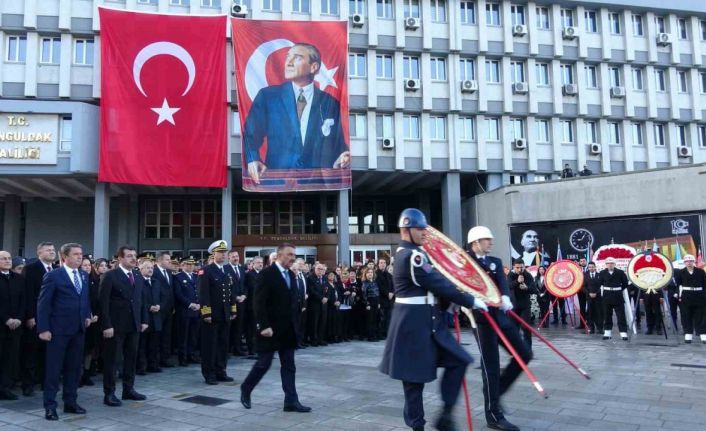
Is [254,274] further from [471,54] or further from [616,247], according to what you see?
[471,54]

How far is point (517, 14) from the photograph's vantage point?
30.7m

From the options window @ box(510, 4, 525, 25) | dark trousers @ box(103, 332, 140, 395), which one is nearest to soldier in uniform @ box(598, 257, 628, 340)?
dark trousers @ box(103, 332, 140, 395)

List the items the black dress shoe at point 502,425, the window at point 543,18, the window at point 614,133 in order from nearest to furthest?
1. the black dress shoe at point 502,425
2. the window at point 543,18
3. the window at point 614,133

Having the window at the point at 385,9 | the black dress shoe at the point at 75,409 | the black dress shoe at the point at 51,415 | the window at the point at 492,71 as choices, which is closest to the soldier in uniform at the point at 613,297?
the black dress shoe at the point at 75,409

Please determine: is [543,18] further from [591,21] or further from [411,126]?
[411,126]

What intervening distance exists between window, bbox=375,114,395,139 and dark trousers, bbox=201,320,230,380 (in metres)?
21.0

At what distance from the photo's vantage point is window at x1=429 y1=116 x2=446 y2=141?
95.6 ft

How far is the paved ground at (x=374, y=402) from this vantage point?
5.88 meters

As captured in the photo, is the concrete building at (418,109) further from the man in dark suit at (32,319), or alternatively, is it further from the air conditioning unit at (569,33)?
the man in dark suit at (32,319)

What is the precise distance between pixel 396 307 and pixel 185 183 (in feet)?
67.3

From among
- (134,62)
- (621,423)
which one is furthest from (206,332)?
(134,62)

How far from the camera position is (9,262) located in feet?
25.9

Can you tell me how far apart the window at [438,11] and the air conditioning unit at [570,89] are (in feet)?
25.7

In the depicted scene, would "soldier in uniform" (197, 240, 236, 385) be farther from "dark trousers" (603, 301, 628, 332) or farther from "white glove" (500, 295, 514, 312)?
"dark trousers" (603, 301, 628, 332)
